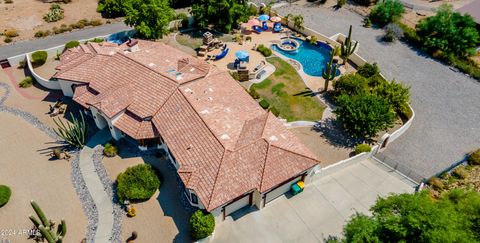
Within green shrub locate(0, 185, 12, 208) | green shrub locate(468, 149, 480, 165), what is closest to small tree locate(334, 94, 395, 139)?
green shrub locate(468, 149, 480, 165)

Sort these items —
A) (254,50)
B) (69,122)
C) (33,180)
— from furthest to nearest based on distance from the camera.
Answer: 1. (254,50)
2. (69,122)
3. (33,180)

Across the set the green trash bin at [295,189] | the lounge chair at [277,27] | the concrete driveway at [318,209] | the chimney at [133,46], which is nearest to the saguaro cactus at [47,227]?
the concrete driveway at [318,209]

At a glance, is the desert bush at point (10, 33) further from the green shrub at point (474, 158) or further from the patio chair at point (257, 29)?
the green shrub at point (474, 158)

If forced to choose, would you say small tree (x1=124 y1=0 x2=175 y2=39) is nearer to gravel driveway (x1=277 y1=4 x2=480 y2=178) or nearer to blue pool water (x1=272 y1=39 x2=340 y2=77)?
blue pool water (x1=272 y1=39 x2=340 y2=77)

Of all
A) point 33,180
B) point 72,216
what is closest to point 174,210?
point 72,216

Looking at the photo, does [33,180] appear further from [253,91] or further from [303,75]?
[303,75]

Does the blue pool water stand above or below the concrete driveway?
above
